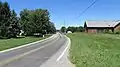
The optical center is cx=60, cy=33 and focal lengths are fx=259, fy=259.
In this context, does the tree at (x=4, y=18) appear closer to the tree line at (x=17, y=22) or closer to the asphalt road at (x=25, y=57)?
the tree line at (x=17, y=22)

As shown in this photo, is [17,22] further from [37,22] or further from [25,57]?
[25,57]

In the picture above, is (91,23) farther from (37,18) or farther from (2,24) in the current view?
(2,24)

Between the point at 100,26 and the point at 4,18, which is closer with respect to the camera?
the point at 4,18

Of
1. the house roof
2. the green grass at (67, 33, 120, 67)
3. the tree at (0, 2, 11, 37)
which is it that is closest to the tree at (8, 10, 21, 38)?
the tree at (0, 2, 11, 37)

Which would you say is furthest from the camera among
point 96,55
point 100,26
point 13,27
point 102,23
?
point 102,23

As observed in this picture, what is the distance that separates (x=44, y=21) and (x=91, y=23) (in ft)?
67.4

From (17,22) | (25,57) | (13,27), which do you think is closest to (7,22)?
(13,27)

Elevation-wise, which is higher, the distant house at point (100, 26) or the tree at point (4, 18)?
the tree at point (4, 18)

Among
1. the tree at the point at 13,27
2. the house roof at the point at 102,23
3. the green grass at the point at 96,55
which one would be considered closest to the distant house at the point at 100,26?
the house roof at the point at 102,23

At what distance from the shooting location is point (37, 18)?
321 feet

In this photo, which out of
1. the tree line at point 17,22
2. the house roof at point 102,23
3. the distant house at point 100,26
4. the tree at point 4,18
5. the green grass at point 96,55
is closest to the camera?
the green grass at point 96,55

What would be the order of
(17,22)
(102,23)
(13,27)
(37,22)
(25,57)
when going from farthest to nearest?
(102,23) < (37,22) < (17,22) < (13,27) < (25,57)

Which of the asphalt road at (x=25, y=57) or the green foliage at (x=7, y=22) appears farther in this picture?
the green foliage at (x=7, y=22)

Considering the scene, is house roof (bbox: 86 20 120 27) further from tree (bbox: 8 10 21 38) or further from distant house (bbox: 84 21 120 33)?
tree (bbox: 8 10 21 38)
